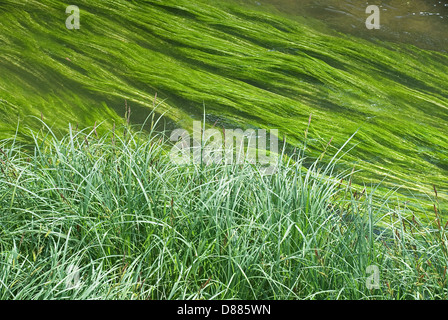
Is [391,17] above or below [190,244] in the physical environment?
above

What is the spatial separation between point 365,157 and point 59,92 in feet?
5.59

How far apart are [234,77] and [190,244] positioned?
5.97 ft

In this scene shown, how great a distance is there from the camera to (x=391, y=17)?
4.01m

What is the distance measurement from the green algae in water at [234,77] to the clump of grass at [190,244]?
961 millimetres

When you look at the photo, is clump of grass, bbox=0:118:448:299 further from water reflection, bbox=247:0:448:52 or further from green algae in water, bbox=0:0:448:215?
water reflection, bbox=247:0:448:52

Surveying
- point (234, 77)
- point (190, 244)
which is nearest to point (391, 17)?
point (234, 77)

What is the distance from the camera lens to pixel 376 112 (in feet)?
9.93

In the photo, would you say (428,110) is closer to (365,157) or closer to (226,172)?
(365,157)

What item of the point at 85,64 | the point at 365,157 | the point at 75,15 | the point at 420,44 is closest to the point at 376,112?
the point at 365,157

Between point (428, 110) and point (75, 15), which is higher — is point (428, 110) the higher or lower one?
the lower one

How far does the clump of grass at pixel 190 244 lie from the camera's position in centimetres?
146

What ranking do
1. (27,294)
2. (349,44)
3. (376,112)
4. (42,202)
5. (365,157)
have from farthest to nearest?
(349,44) → (376,112) → (365,157) → (42,202) → (27,294)

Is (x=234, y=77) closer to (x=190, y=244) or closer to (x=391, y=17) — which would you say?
(x=391, y=17)

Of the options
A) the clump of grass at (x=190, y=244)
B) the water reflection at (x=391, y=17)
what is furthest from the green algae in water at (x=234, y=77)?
the clump of grass at (x=190, y=244)
